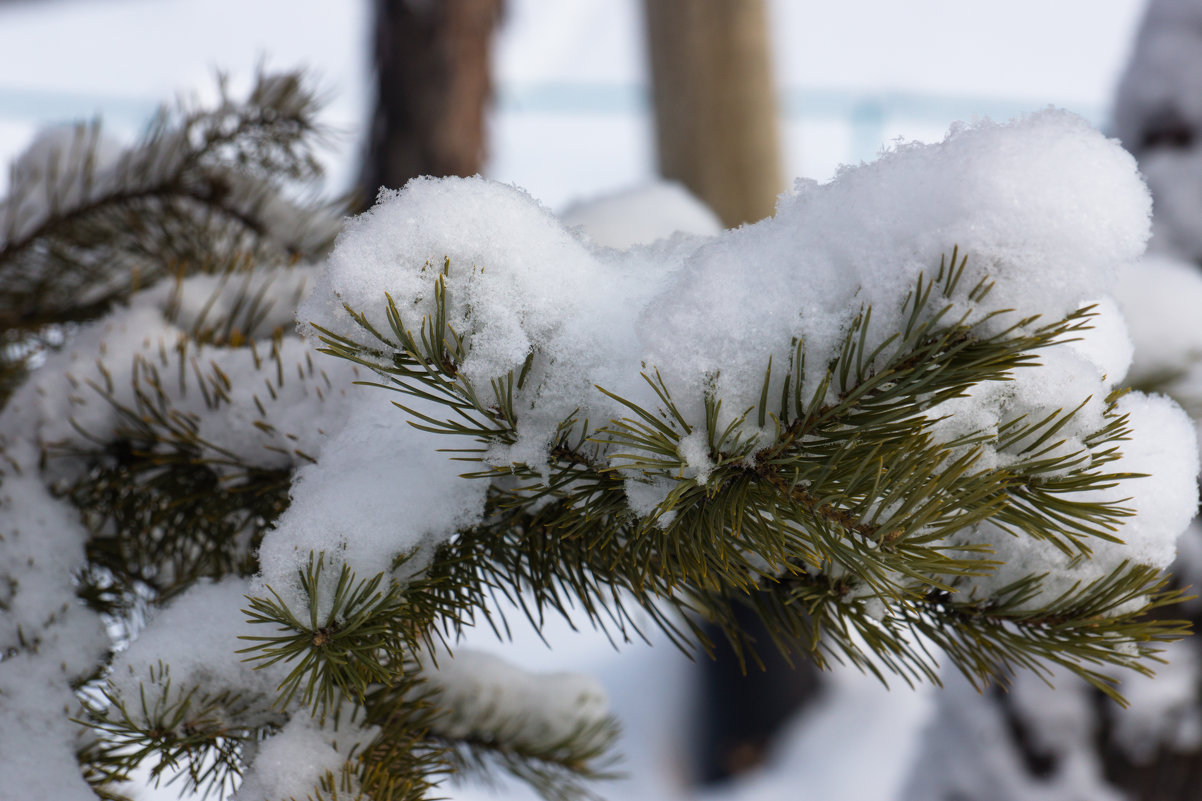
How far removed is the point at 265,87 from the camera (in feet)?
2.13

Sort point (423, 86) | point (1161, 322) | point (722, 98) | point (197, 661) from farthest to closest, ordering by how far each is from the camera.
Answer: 1. point (722, 98)
2. point (423, 86)
3. point (1161, 322)
4. point (197, 661)

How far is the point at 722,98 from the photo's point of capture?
194cm

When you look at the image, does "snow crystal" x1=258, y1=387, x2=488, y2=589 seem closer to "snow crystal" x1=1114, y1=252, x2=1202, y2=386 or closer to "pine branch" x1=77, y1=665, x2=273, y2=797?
"pine branch" x1=77, y1=665, x2=273, y2=797

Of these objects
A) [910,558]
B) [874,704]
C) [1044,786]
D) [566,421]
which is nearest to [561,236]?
[566,421]

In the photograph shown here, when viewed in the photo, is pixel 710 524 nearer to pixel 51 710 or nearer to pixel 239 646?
pixel 239 646

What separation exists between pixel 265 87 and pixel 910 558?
0.59m

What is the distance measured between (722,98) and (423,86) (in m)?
0.76

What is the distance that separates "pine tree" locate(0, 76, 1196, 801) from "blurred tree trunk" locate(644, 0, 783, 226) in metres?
1.52

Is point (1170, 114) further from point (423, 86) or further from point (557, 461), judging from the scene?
point (423, 86)

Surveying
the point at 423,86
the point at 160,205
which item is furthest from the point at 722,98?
the point at 160,205

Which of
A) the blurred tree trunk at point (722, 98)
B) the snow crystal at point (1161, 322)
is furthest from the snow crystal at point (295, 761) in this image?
the blurred tree trunk at point (722, 98)

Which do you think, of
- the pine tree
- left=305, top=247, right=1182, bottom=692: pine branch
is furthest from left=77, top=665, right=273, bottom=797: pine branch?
left=305, top=247, right=1182, bottom=692: pine branch

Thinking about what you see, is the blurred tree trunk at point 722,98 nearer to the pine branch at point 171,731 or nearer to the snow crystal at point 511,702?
the snow crystal at point 511,702

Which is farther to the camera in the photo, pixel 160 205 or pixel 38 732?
pixel 160 205
